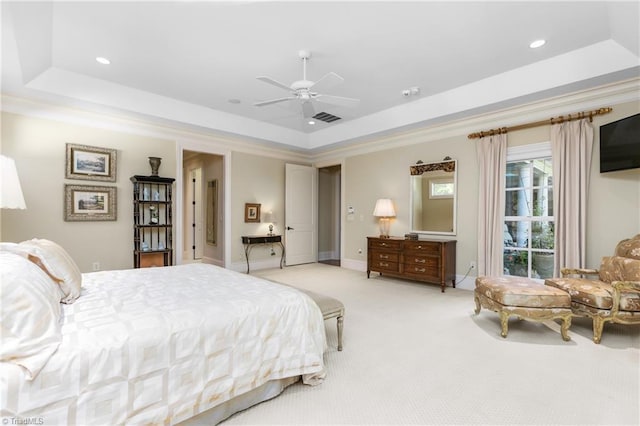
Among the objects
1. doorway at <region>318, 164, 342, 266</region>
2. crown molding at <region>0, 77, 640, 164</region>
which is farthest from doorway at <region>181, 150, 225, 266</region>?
doorway at <region>318, 164, 342, 266</region>

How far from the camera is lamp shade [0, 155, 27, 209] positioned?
2.69 metres

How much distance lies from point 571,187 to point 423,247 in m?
2.07

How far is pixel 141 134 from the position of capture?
16.9ft

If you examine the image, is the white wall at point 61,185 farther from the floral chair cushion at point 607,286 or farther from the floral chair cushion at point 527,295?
the floral chair cushion at point 607,286

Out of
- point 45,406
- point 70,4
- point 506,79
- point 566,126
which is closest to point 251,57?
point 70,4

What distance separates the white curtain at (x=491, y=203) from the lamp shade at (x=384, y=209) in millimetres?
1519

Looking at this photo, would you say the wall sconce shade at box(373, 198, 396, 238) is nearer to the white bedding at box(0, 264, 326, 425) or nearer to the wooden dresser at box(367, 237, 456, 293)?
the wooden dresser at box(367, 237, 456, 293)

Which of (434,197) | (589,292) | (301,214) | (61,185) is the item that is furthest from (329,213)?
(589,292)

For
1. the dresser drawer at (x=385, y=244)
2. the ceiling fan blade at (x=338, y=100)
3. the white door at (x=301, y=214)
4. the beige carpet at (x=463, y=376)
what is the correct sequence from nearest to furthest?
the beige carpet at (x=463, y=376) < the ceiling fan blade at (x=338, y=100) < the dresser drawer at (x=385, y=244) < the white door at (x=301, y=214)

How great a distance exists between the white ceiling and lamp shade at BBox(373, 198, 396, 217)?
60.9 inches

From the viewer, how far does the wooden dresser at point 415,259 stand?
4836 mm

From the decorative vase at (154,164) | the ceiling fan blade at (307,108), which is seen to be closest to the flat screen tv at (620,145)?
the ceiling fan blade at (307,108)

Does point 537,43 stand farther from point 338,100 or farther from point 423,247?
point 423,247

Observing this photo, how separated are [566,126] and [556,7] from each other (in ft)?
5.92
